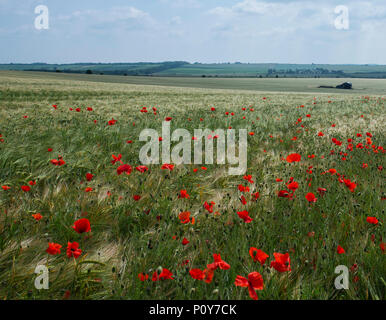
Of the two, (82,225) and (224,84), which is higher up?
(224,84)

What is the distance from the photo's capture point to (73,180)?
8.25 feet

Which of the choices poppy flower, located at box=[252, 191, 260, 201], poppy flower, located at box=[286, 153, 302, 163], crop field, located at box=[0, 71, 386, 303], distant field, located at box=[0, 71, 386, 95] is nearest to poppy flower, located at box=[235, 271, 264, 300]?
crop field, located at box=[0, 71, 386, 303]

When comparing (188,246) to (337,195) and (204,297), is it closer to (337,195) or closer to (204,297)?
(204,297)

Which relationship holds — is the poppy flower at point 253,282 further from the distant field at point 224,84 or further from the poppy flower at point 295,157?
the distant field at point 224,84

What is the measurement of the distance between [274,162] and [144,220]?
2140 mm

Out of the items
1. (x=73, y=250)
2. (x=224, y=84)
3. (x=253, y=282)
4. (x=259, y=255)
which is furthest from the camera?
(x=224, y=84)

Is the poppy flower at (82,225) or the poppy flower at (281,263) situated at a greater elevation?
the poppy flower at (82,225)

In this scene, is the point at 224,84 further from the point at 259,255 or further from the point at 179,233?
the point at 259,255

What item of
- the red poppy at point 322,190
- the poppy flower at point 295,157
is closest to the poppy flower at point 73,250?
the red poppy at point 322,190

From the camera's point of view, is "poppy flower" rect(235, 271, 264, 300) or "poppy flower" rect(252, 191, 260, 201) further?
"poppy flower" rect(252, 191, 260, 201)

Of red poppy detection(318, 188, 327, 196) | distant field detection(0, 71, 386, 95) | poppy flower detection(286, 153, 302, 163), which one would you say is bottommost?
red poppy detection(318, 188, 327, 196)

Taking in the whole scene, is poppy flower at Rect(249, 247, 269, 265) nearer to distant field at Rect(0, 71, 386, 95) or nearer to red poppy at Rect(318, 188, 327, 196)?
red poppy at Rect(318, 188, 327, 196)

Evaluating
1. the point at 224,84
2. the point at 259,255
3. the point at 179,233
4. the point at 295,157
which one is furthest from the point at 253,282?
the point at 224,84

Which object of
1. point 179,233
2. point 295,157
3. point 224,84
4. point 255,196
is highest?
point 224,84
